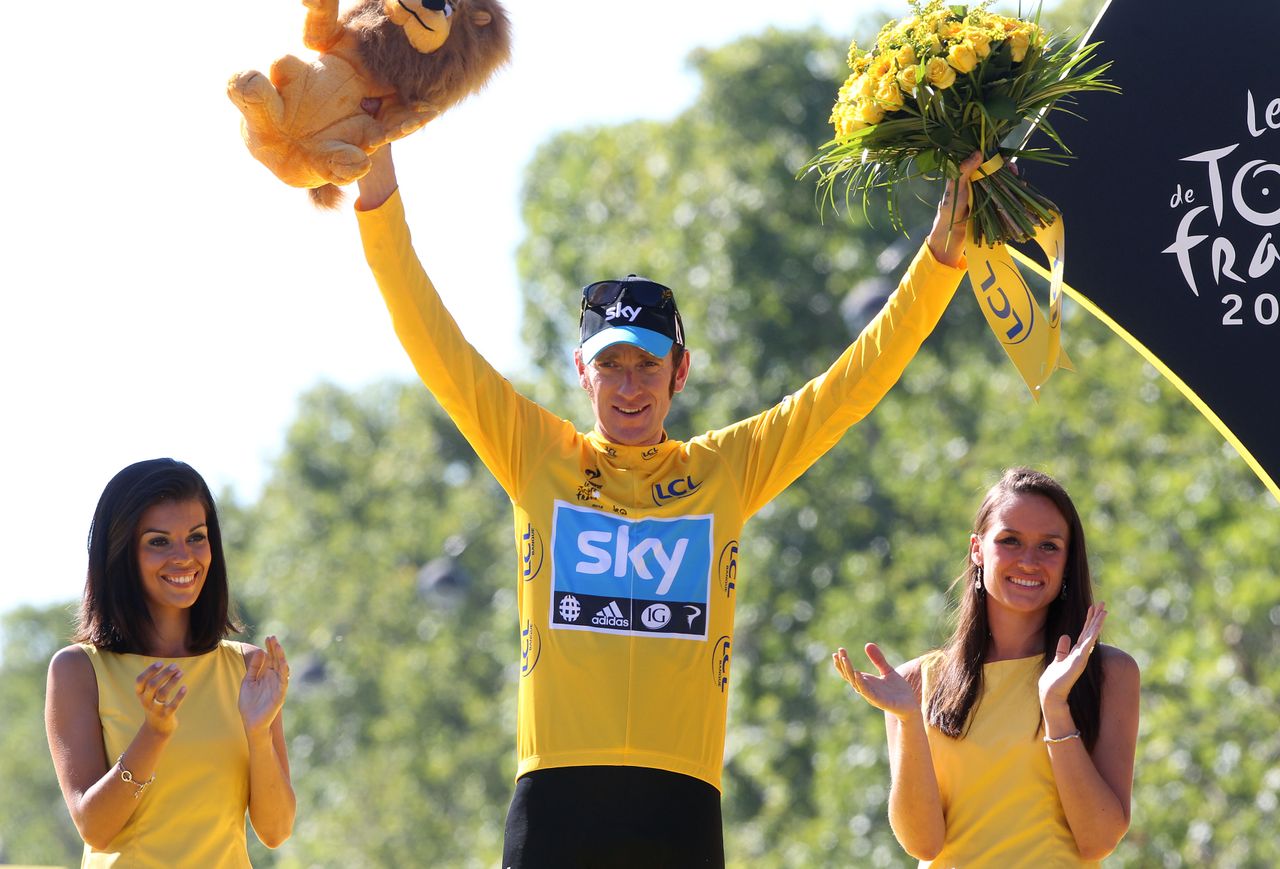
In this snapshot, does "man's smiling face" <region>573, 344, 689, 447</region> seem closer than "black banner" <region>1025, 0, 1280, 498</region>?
Yes

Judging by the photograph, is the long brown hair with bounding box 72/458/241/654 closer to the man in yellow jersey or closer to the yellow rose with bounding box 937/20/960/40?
the man in yellow jersey

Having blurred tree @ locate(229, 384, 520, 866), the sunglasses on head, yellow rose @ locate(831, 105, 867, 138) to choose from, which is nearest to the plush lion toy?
the sunglasses on head

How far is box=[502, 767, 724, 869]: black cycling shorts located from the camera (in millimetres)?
4012

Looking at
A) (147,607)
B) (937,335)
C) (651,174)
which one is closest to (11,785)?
(651,174)

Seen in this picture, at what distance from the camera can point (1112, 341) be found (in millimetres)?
15312

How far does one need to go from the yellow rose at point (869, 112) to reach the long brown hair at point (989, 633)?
2.92 feet

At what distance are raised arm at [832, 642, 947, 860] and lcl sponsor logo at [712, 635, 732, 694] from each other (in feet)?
0.87

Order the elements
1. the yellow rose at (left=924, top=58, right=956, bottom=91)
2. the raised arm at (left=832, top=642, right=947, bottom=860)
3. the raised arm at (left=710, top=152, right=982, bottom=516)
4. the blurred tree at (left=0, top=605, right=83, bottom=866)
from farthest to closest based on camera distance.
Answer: the blurred tree at (left=0, top=605, right=83, bottom=866), the raised arm at (left=710, top=152, right=982, bottom=516), the yellow rose at (left=924, top=58, right=956, bottom=91), the raised arm at (left=832, top=642, right=947, bottom=860)

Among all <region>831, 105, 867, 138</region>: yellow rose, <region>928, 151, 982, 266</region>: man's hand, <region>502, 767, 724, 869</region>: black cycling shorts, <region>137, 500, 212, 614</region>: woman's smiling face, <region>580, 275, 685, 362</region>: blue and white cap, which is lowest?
<region>502, 767, 724, 869</region>: black cycling shorts

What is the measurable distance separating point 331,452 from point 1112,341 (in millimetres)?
15069

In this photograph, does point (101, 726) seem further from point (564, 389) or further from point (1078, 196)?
point (564, 389)

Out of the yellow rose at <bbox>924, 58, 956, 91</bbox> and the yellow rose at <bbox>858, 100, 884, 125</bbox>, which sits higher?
the yellow rose at <bbox>924, 58, 956, 91</bbox>

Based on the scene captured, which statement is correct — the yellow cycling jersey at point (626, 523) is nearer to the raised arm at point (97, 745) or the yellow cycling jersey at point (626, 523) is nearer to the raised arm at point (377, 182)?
the raised arm at point (377, 182)

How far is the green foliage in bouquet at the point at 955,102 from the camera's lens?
4.34 meters
